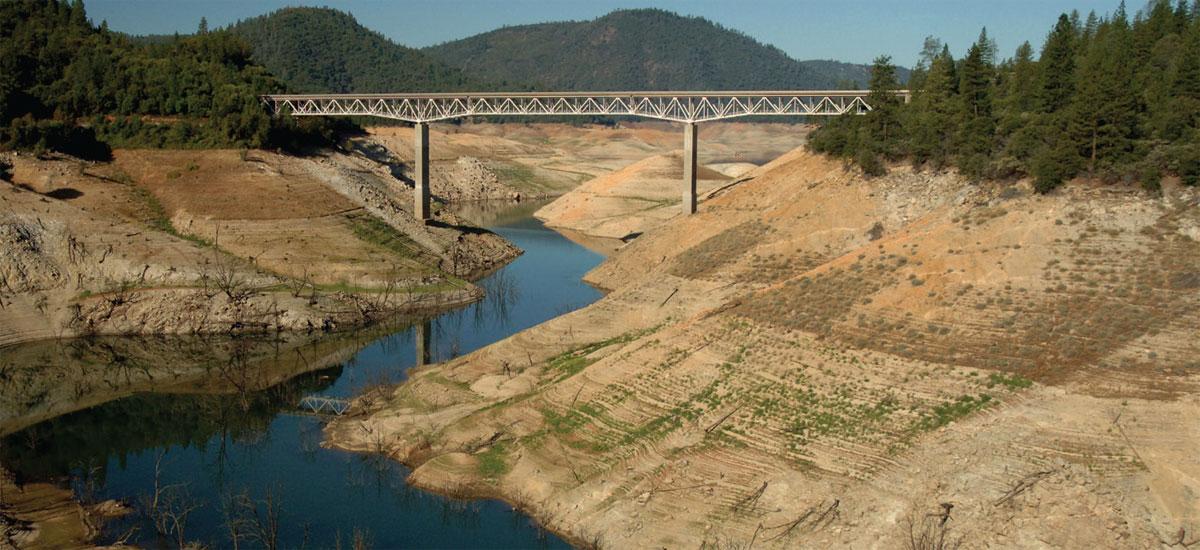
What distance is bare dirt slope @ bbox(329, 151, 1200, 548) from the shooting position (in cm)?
2917

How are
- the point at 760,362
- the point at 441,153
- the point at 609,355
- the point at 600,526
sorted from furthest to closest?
the point at 441,153 < the point at 609,355 < the point at 760,362 < the point at 600,526

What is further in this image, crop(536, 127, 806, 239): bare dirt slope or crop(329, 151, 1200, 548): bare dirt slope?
crop(536, 127, 806, 239): bare dirt slope

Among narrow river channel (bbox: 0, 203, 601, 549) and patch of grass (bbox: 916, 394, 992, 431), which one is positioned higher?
patch of grass (bbox: 916, 394, 992, 431)

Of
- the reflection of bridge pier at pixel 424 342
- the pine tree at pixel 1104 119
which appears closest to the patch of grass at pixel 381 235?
the reflection of bridge pier at pixel 424 342

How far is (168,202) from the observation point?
72375 mm

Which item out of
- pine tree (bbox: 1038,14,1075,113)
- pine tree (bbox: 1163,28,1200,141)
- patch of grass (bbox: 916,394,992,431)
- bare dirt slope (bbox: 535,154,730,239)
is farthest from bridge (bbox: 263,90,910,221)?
patch of grass (bbox: 916,394,992,431)

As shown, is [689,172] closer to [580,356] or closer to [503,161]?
[580,356]

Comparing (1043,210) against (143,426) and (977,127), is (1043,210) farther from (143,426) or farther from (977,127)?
(143,426)

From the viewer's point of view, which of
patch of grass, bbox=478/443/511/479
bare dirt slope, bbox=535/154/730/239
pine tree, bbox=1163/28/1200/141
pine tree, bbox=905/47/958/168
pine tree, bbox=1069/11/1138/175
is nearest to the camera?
patch of grass, bbox=478/443/511/479

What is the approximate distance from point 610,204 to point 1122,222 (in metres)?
75.2

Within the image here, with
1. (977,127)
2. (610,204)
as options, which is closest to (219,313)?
(977,127)

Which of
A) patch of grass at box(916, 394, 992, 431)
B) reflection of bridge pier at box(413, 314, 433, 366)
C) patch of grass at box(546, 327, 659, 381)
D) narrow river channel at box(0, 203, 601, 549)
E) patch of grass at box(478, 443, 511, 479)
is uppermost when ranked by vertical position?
patch of grass at box(916, 394, 992, 431)

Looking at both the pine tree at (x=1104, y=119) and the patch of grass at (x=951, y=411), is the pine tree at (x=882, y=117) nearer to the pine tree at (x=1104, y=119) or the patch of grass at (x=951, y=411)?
the pine tree at (x=1104, y=119)

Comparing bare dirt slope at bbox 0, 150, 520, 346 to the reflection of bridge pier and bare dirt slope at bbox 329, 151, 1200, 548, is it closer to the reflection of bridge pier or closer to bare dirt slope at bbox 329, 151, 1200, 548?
the reflection of bridge pier
